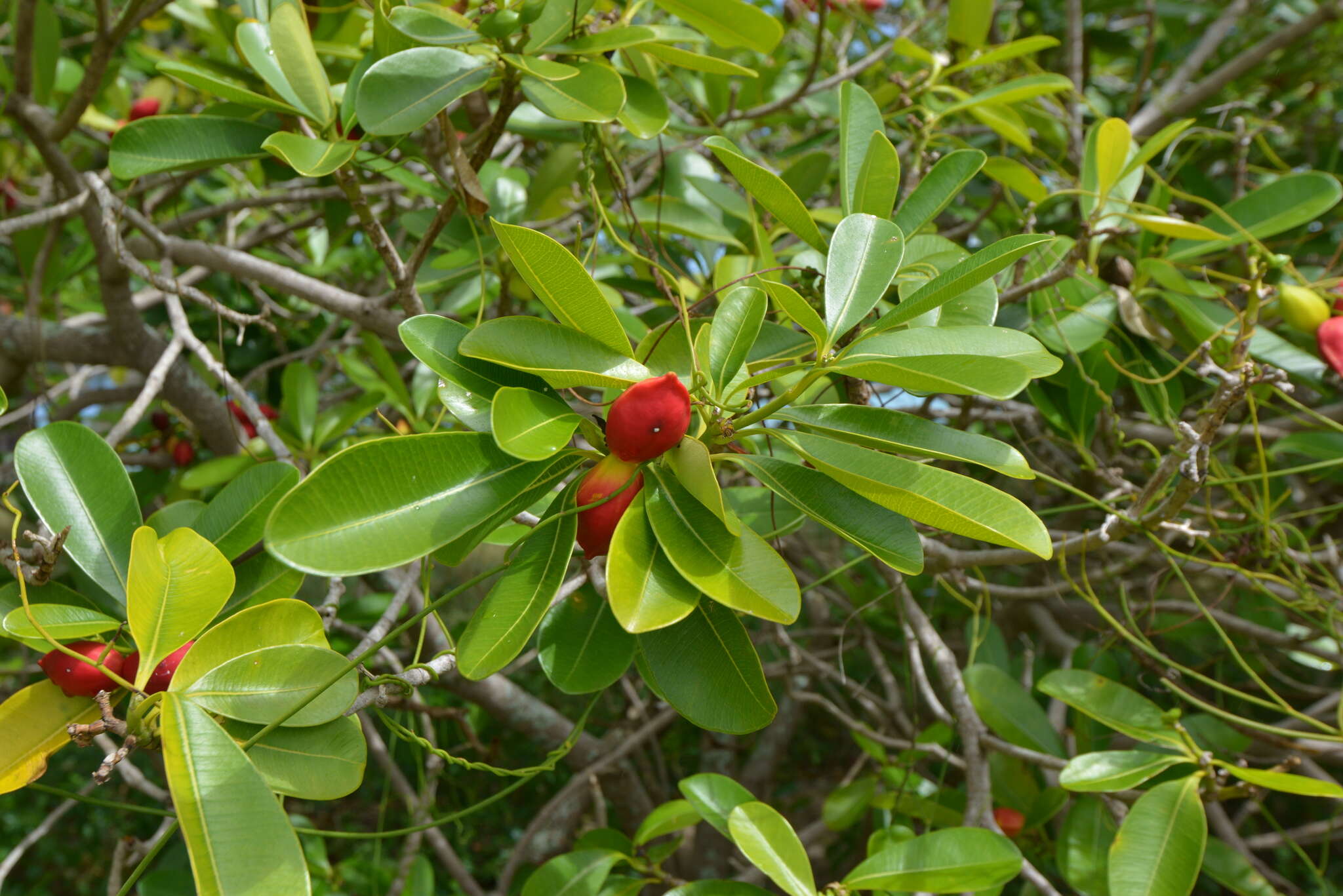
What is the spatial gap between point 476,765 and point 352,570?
301 mm

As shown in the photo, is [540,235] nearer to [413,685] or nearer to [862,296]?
[862,296]

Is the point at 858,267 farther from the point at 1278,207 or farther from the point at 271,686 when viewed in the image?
the point at 1278,207

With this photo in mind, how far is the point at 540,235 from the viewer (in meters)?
0.64

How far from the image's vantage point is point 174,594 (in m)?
0.68

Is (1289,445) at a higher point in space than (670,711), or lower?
higher

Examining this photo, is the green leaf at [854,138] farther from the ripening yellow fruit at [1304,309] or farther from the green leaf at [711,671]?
the ripening yellow fruit at [1304,309]

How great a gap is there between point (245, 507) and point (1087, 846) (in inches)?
42.3

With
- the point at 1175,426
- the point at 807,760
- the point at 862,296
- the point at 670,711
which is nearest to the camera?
the point at 862,296

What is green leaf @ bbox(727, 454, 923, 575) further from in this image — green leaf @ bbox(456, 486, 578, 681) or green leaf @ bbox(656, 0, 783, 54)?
green leaf @ bbox(656, 0, 783, 54)

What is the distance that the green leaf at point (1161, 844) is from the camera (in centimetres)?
90

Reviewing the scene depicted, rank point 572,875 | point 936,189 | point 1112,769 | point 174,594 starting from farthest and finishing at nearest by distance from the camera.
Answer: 1. point 572,875
2. point 1112,769
3. point 936,189
4. point 174,594

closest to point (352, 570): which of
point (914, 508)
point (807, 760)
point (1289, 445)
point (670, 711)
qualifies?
point (914, 508)

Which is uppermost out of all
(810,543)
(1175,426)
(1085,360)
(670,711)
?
(1175,426)

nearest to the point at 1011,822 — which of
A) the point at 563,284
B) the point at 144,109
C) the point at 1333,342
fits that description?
the point at 1333,342
